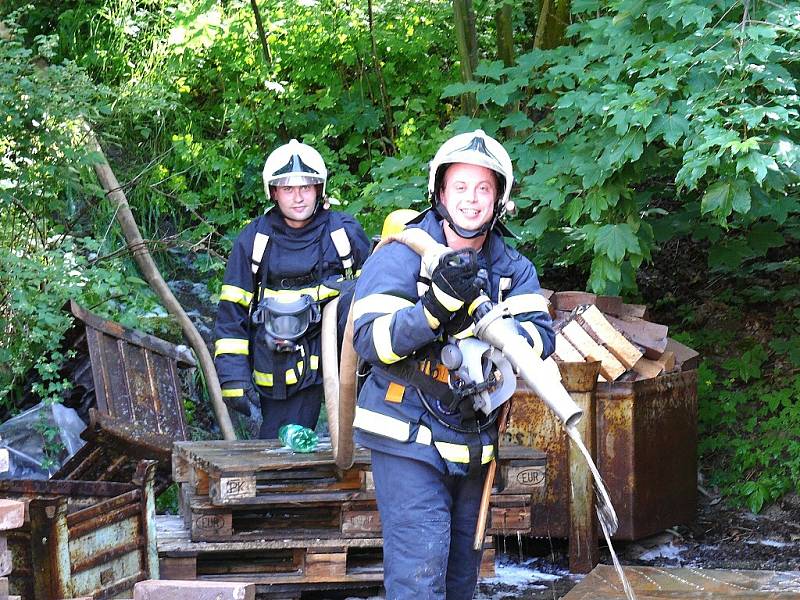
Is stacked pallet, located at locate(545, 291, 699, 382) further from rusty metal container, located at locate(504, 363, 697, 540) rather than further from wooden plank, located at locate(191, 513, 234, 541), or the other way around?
wooden plank, located at locate(191, 513, 234, 541)

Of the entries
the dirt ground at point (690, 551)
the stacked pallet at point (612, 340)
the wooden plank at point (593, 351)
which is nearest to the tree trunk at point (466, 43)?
the stacked pallet at point (612, 340)

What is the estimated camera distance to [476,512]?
3816mm

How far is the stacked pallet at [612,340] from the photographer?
596 cm

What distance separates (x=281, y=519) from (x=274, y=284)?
3.91ft

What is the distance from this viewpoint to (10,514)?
311 cm

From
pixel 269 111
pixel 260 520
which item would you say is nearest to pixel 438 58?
pixel 269 111

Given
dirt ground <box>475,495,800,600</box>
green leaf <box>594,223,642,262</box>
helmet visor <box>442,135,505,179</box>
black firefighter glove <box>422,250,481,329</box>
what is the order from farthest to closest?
green leaf <box>594,223,642,262</box> < dirt ground <box>475,495,800,600</box> < helmet visor <box>442,135,505,179</box> < black firefighter glove <box>422,250,481,329</box>

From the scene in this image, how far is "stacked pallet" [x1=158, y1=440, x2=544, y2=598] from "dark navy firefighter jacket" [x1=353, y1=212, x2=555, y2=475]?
4.64 feet

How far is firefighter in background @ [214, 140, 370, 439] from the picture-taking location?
5469mm

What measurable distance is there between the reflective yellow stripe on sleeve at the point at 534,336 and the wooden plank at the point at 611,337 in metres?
2.24

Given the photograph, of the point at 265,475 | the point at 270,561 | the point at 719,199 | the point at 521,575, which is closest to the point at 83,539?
the point at 265,475

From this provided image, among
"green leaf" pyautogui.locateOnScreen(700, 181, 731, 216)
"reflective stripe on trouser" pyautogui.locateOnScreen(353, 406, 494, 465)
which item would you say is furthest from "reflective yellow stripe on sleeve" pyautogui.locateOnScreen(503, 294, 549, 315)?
"green leaf" pyautogui.locateOnScreen(700, 181, 731, 216)

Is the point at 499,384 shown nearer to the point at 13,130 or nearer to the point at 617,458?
the point at 617,458

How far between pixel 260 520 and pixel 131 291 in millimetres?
3199
